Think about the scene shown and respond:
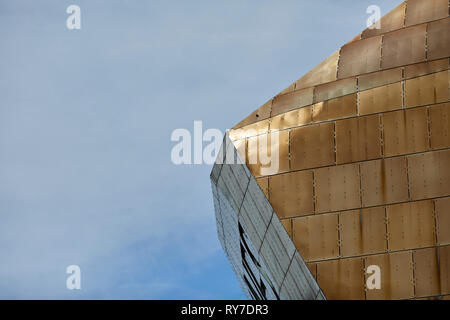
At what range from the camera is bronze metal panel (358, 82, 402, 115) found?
26297 mm

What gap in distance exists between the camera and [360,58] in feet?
94.1

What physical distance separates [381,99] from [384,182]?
3.38m

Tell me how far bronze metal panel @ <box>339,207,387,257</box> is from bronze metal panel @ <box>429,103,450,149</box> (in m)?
3.17

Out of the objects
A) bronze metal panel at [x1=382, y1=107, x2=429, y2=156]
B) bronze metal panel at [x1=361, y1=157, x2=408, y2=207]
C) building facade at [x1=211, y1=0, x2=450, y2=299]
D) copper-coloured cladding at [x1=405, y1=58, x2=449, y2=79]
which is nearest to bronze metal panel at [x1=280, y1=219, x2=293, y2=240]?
building facade at [x1=211, y1=0, x2=450, y2=299]

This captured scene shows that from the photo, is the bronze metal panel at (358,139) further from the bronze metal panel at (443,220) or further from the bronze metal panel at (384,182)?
the bronze metal panel at (443,220)

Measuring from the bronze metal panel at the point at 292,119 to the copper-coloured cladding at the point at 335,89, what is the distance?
70 cm

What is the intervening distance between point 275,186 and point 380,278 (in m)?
5.42

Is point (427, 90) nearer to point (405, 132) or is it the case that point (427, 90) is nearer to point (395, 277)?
point (405, 132)

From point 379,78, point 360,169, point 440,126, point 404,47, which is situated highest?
point 404,47

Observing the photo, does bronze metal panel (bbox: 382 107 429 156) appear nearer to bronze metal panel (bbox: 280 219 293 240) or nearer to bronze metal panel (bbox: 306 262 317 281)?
bronze metal panel (bbox: 280 219 293 240)

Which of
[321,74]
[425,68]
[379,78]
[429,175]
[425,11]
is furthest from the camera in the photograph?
[321,74]

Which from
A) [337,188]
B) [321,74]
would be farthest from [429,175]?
[321,74]

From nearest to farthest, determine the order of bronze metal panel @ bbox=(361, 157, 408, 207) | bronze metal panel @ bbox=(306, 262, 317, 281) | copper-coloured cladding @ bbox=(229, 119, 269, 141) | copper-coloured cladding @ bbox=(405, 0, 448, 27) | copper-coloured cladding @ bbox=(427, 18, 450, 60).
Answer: bronze metal panel @ bbox=(306, 262, 317, 281), bronze metal panel @ bbox=(361, 157, 408, 207), copper-coloured cladding @ bbox=(427, 18, 450, 60), copper-coloured cladding @ bbox=(405, 0, 448, 27), copper-coloured cladding @ bbox=(229, 119, 269, 141)

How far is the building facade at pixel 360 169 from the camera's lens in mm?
24312
